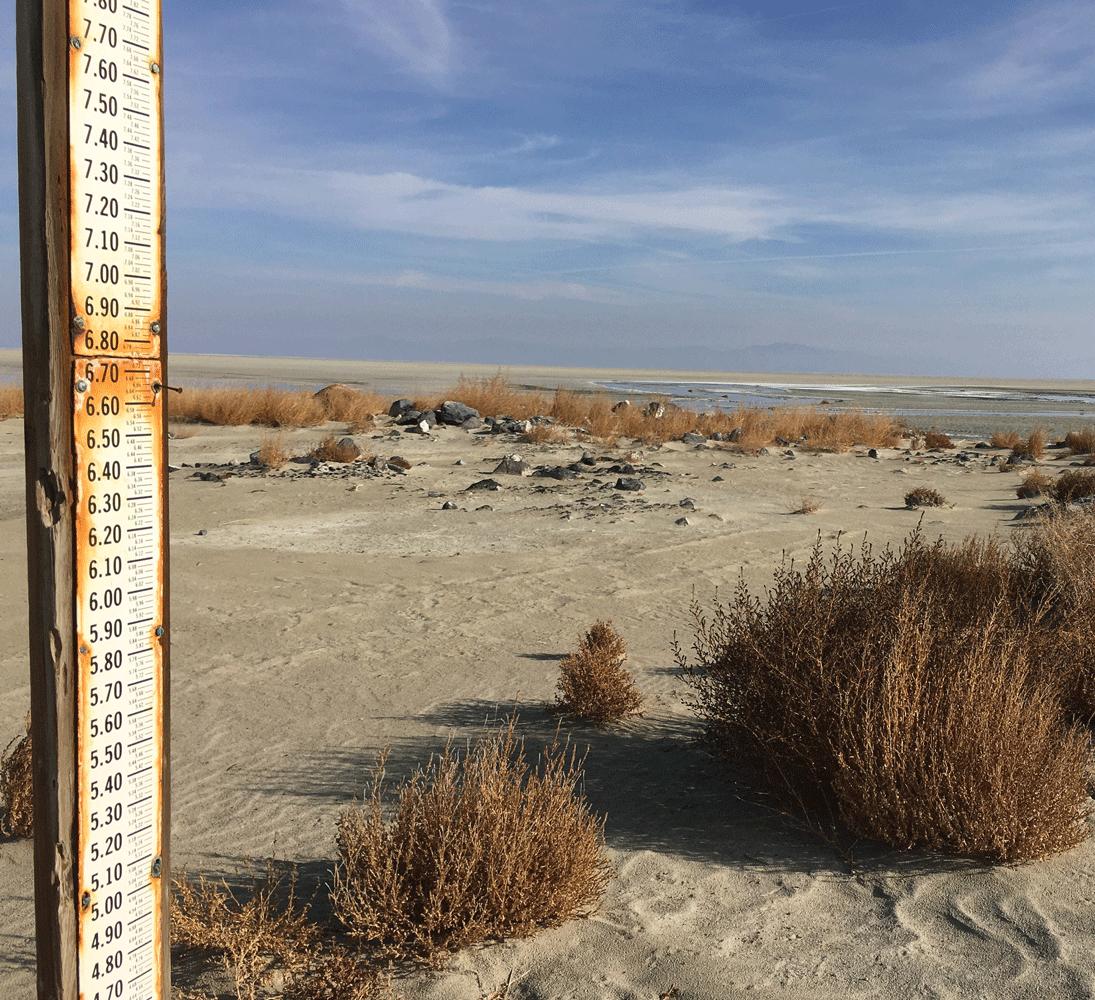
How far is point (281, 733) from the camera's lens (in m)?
5.31

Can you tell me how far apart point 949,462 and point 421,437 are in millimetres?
10931

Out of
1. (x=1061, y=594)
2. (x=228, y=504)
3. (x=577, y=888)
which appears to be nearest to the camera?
(x=577, y=888)

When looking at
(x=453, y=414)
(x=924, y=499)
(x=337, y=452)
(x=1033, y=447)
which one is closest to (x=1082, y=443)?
(x=1033, y=447)

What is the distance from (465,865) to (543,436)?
15.7m

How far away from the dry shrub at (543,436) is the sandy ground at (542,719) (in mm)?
4203

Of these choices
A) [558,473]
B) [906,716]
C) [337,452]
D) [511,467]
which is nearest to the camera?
[906,716]

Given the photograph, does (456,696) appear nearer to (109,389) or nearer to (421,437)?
(109,389)

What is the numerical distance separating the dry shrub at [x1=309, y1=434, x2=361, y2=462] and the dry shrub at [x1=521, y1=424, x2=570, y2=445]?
3652 millimetres

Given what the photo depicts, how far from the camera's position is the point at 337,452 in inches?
635

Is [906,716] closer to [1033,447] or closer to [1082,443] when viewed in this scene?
[1033,447]

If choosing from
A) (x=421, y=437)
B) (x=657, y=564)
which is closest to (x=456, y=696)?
(x=657, y=564)

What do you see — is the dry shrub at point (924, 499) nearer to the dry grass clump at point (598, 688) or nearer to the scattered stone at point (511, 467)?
the scattered stone at point (511, 467)

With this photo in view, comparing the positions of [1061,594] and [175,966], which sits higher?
[1061,594]

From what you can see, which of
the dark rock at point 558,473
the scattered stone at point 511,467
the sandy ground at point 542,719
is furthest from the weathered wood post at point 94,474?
the scattered stone at point 511,467
